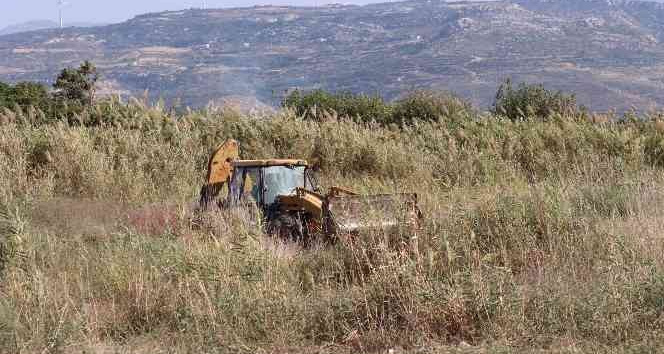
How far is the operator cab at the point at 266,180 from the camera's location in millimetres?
11625

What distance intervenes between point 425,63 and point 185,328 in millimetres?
144353

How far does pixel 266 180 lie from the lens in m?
11.7

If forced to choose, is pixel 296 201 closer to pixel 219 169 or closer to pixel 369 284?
pixel 219 169

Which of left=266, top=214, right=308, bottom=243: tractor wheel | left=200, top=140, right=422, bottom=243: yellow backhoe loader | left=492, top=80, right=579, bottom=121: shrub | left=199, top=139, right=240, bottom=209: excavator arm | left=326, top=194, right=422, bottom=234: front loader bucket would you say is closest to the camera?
left=326, top=194, right=422, bottom=234: front loader bucket

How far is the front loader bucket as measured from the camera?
7.86m

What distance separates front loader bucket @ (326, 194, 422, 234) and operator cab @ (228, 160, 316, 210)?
1484 millimetres

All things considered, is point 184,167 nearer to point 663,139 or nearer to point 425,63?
point 663,139

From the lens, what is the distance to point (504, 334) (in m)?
6.24

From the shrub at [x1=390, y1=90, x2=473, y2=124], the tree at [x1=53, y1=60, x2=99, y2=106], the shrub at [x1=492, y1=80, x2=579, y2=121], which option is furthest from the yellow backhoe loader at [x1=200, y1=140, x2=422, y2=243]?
the tree at [x1=53, y1=60, x2=99, y2=106]

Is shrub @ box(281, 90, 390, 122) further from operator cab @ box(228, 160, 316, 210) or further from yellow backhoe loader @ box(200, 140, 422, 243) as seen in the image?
operator cab @ box(228, 160, 316, 210)

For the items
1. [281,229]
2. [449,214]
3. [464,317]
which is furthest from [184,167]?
[464,317]

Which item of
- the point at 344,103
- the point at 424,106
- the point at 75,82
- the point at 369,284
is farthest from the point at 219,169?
the point at 75,82

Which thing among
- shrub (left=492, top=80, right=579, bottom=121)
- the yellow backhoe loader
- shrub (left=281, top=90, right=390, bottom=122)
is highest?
the yellow backhoe loader

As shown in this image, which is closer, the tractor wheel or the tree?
the tractor wheel
